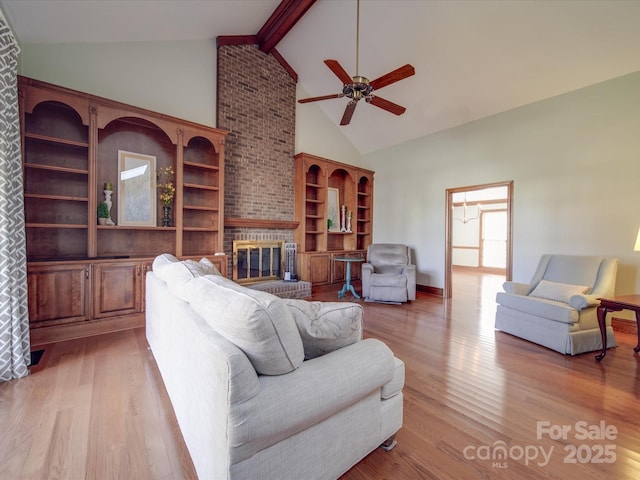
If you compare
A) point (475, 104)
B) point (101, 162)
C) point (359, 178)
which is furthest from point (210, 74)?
point (475, 104)

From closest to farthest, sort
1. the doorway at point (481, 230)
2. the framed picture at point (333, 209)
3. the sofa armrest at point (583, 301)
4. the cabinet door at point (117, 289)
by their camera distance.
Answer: the sofa armrest at point (583, 301) < the cabinet door at point (117, 289) < the framed picture at point (333, 209) < the doorway at point (481, 230)

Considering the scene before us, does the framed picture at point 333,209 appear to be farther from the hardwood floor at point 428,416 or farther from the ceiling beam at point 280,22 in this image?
the hardwood floor at point 428,416

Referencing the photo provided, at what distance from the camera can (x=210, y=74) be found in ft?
14.2

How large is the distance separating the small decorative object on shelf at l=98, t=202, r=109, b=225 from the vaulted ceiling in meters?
1.85

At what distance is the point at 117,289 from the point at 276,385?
2994 millimetres

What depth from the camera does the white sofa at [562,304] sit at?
2.63 m

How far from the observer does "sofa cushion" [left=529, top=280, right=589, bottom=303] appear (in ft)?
9.39

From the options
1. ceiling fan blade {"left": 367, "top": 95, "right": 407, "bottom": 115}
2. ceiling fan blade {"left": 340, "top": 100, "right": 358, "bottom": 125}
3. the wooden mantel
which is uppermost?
ceiling fan blade {"left": 367, "top": 95, "right": 407, "bottom": 115}

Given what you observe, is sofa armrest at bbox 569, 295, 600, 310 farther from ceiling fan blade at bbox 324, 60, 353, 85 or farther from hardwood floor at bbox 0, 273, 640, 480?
ceiling fan blade at bbox 324, 60, 353, 85

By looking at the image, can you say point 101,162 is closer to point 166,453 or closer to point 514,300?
point 166,453

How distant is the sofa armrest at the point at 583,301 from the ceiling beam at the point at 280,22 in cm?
473

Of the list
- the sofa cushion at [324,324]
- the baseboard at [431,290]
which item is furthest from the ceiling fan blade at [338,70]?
the baseboard at [431,290]

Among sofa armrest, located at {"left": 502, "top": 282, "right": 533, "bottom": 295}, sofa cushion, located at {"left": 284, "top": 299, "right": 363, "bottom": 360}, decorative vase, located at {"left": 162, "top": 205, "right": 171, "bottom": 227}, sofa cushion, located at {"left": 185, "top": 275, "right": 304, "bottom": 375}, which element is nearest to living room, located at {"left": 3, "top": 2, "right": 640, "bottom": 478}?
sofa armrest, located at {"left": 502, "top": 282, "right": 533, "bottom": 295}

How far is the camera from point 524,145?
410 cm
